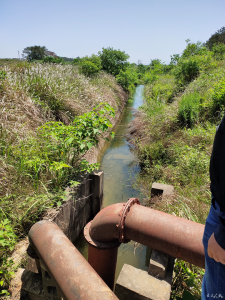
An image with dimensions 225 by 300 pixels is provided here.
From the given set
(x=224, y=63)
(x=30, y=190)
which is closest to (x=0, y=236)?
(x=30, y=190)

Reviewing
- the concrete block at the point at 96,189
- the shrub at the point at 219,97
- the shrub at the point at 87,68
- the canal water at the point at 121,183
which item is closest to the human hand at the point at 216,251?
the canal water at the point at 121,183

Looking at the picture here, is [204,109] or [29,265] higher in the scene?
[204,109]

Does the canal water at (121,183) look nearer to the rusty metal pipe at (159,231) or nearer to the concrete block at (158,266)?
the concrete block at (158,266)

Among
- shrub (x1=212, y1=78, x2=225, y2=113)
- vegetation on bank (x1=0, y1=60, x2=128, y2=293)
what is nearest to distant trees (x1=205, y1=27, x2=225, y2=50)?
shrub (x1=212, y1=78, x2=225, y2=113)

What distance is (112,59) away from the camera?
544 inches

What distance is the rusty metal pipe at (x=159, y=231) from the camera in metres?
1.57

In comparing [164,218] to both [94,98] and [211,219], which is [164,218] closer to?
[211,219]

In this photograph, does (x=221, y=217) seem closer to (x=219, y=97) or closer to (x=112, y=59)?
(x=219, y=97)

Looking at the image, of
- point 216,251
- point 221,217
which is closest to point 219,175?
point 221,217

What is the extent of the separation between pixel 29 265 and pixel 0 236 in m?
0.40

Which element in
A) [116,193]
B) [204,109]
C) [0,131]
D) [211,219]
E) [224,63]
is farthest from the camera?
[224,63]

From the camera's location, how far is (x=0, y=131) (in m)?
3.13

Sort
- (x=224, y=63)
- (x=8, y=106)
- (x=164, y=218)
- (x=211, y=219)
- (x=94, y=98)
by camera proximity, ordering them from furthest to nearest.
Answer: (x=224, y=63), (x=94, y=98), (x=8, y=106), (x=164, y=218), (x=211, y=219)

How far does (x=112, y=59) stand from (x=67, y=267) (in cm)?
1455
